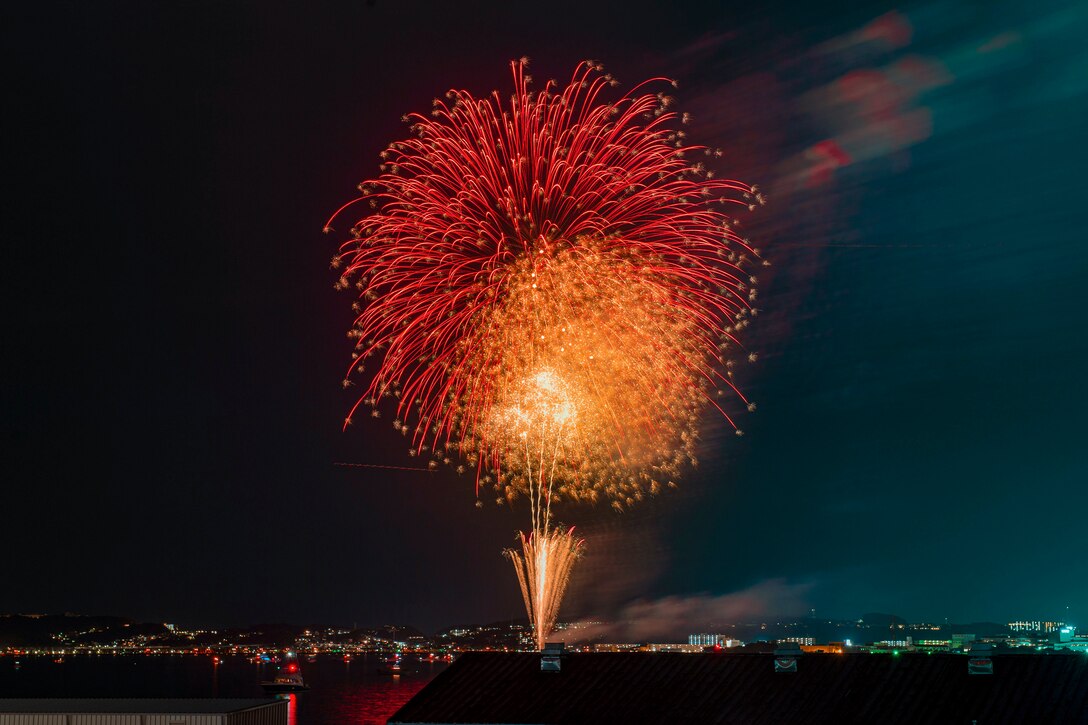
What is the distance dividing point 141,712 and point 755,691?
25.1 meters

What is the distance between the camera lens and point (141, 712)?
4672 centimetres

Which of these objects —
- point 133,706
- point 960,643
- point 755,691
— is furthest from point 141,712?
point 960,643

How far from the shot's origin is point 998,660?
3431cm

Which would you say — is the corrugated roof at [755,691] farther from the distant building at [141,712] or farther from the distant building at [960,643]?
the distant building at [960,643]

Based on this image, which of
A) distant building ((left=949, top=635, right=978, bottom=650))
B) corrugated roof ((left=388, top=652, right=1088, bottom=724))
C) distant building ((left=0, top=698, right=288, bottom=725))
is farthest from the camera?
distant building ((left=949, top=635, right=978, bottom=650))

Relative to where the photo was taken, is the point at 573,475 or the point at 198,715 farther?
the point at 573,475

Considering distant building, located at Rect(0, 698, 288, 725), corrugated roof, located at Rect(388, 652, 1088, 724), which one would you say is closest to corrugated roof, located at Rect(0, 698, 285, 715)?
distant building, located at Rect(0, 698, 288, 725)

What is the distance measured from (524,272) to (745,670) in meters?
19.4

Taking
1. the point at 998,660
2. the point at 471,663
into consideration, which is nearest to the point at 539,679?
the point at 471,663

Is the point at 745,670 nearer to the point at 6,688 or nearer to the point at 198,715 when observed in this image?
the point at 198,715

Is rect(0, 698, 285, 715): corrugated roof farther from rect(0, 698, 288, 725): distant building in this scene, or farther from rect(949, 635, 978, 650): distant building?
rect(949, 635, 978, 650): distant building

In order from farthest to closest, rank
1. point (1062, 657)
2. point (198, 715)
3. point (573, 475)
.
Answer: point (573, 475)
point (198, 715)
point (1062, 657)

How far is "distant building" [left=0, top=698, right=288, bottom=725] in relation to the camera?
45156mm

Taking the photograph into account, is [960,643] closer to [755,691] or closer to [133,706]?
[133,706]
